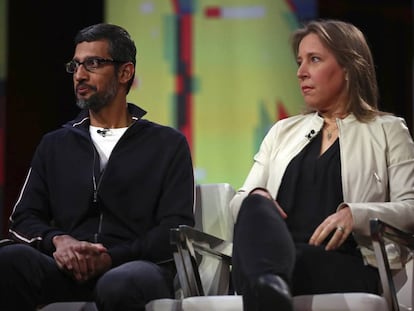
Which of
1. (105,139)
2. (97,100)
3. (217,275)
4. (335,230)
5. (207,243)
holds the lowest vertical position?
(217,275)

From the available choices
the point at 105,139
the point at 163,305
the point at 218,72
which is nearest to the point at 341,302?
the point at 163,305

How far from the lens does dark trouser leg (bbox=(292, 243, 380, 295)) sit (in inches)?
95.3

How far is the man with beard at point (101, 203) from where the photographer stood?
2.53 m

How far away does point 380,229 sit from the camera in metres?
2.33

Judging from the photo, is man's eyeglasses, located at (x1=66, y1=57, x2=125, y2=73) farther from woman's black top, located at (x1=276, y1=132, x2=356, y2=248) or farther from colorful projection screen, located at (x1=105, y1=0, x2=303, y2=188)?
colorful projection screen, located at (x1=105, y1=0, x2=303, y2=188)

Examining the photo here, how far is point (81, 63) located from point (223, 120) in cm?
171

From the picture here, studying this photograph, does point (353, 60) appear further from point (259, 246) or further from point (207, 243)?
point (259, 246)

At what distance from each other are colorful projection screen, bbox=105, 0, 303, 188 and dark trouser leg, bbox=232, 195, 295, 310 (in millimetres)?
2262

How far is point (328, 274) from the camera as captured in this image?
2.44 m

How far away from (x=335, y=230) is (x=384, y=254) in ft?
0.57

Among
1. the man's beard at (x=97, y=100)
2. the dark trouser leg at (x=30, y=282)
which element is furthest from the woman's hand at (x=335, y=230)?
the man's beard at (x=97, y=100)

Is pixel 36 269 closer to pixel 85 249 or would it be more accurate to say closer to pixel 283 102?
pixel 85 249

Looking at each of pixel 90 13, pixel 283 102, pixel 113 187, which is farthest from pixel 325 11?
pixel 113 187

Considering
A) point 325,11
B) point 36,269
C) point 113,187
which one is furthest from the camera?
point 325,11
